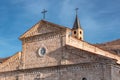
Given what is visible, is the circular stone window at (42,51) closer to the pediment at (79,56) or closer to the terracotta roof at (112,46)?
the pediment at (79,56)

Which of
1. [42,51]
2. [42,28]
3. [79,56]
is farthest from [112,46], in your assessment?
[79,56]

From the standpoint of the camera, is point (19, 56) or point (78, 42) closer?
point (78, 42)

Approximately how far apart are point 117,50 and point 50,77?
57.1ft

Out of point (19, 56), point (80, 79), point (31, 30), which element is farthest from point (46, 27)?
point (80, 79)

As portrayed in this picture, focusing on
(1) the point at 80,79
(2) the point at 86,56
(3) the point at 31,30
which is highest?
(3) the point at 31,30

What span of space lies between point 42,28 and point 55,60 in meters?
3.94

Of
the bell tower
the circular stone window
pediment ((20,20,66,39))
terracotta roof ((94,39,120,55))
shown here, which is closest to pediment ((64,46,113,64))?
pediment ((20,20,66,39))

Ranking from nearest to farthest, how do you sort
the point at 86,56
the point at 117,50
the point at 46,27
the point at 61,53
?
the point at 86,56
the point at 61,53
the point at 46,27
the point at 117,50

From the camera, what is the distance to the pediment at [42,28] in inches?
1270

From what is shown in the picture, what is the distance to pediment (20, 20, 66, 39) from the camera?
32250 mm

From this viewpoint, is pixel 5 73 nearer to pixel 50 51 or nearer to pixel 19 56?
pixel 19 56

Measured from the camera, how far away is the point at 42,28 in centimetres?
3334

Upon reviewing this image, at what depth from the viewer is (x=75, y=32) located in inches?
→ 1911

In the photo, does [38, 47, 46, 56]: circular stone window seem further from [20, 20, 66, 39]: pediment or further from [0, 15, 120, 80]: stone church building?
[20, 20, 66, 39]: pediment
